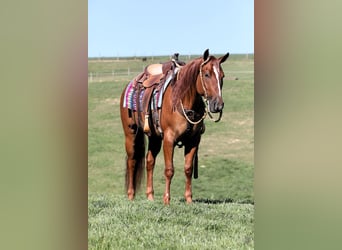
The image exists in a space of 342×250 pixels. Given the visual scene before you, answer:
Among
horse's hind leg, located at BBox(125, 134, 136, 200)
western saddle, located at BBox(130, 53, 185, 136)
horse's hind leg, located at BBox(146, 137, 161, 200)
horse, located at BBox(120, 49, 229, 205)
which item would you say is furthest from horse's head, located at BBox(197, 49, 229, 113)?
horse's hind leg, located at BBox(125, 134, 136, 200)

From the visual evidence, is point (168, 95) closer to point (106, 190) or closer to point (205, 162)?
point (205, 162)

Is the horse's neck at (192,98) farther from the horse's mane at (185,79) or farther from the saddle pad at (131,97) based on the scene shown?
the saddle pad at (131,97)

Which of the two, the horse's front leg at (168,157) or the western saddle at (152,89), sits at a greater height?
the western saddle at (152,89)

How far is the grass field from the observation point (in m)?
2.49

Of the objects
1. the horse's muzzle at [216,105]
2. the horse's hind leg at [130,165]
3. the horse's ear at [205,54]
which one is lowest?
the horse's hind leg at [130,165]

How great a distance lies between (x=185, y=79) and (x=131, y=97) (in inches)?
12.0

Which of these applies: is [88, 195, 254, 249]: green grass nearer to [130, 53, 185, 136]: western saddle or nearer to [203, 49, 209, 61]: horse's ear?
[130, 53, 185, 136]: western saddle

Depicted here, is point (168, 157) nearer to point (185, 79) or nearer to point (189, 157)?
point (189, 157)

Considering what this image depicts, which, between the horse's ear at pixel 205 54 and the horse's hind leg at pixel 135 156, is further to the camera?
the horse's hind leg at pixel 135 156

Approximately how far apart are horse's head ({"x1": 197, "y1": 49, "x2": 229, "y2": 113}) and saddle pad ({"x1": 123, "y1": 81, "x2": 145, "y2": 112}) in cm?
34

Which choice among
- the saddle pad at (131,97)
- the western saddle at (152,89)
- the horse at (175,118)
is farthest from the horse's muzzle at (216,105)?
the saddle pad at (131,97)

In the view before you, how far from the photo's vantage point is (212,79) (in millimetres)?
2510

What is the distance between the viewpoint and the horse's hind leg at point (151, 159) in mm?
2629
